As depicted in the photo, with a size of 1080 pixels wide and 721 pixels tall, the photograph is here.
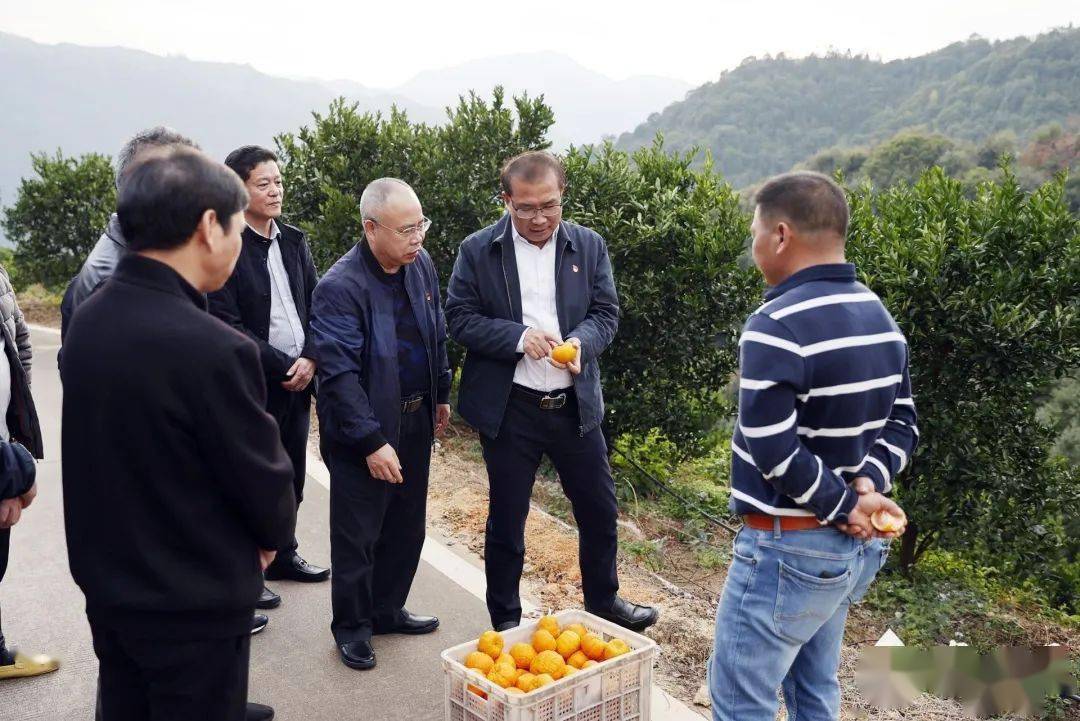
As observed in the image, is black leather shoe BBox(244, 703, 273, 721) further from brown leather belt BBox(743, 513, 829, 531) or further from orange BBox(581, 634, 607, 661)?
brown leather belt BBox(743, 513, 829, 531)

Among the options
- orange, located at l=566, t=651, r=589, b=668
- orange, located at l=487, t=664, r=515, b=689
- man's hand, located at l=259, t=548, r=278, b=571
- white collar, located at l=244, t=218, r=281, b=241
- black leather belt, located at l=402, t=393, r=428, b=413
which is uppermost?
white collar, located at l=244, t=218, r=281, b=241

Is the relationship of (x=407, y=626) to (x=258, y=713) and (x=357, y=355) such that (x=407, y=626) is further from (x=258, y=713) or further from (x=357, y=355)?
(x=357, y=355)

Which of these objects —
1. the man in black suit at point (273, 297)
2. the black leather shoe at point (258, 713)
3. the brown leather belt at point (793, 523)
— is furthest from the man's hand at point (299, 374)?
the brown leather belt at point (793, 523)

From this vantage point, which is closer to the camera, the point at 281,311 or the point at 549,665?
the point at 549,665

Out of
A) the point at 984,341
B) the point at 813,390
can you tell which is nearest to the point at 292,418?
the point at 813,390

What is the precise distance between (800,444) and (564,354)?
1560mm

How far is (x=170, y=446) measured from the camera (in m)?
2.19

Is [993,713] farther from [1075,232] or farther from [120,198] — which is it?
[120,198]

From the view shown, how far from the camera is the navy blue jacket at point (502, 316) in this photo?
4105mm

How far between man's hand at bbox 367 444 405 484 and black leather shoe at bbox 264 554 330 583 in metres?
1.40

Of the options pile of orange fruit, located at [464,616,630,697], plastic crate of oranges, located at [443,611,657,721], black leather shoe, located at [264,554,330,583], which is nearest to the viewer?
plastic crate of oranges, located at [443,611,657,721]

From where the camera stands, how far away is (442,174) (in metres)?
9.04

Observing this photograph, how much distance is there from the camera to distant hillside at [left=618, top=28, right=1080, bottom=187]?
77750mm

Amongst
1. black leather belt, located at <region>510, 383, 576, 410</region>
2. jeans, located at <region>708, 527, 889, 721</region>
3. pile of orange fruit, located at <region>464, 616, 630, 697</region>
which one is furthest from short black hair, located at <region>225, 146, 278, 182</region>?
jeans, located at <region>708, 527, 889, 721</region>
